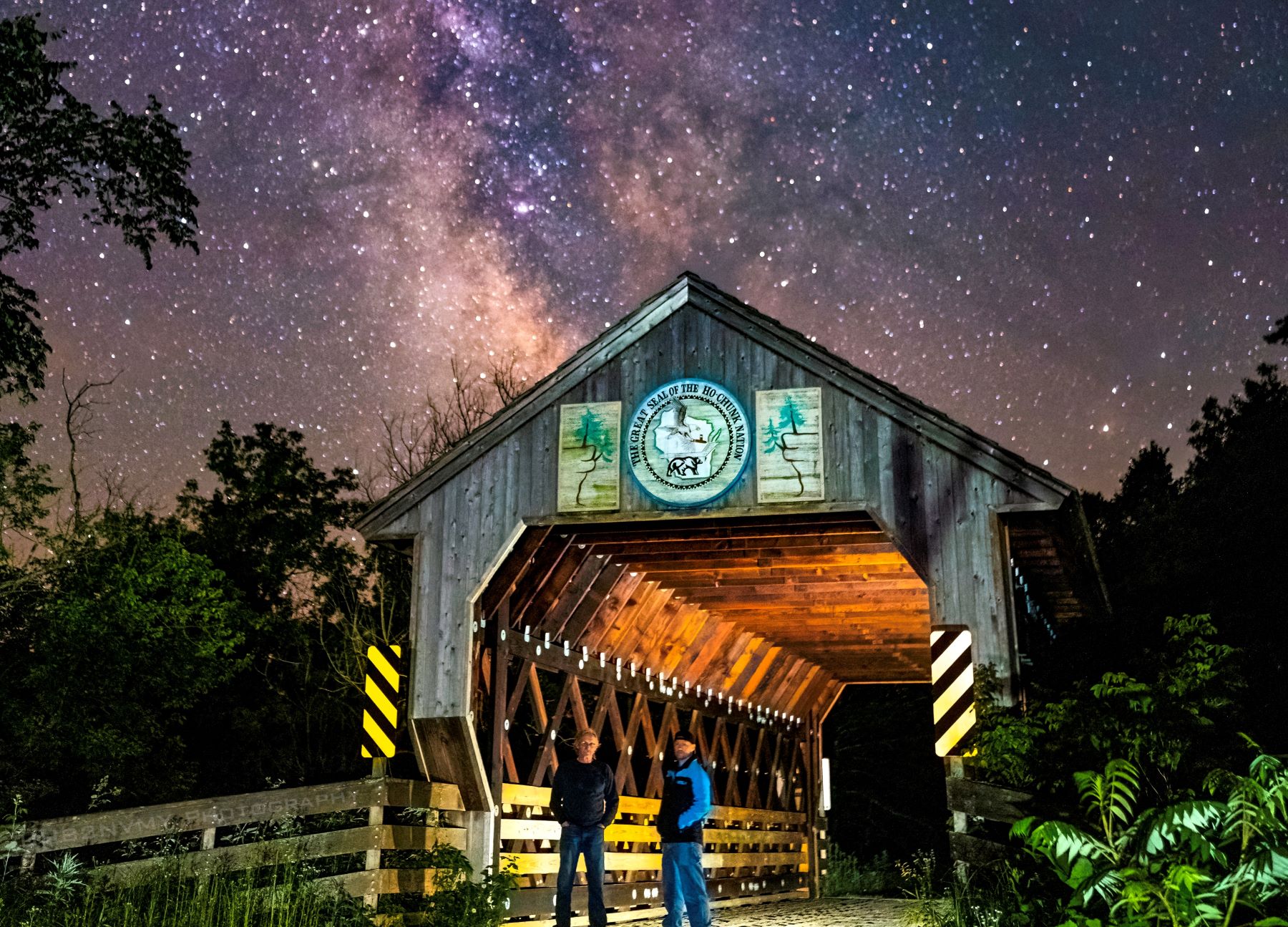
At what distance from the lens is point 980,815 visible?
8617 millimetres

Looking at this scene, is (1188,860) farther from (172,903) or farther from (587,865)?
(172,903)

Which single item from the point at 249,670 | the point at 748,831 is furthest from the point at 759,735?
the point at 249,670

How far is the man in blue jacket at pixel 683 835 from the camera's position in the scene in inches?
392

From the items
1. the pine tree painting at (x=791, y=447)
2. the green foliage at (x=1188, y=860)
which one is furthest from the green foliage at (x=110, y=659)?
the green foliage at (x=1188, y=860)

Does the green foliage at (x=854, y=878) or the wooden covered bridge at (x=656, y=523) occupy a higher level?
the wooden covered bridge at (x=656, y=523)

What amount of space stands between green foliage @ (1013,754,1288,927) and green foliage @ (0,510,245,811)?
19346mm

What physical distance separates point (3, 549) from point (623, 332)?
16090 mm

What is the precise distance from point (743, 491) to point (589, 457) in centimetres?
142

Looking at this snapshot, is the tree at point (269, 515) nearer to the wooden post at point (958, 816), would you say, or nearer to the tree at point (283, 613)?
the tree at point (283, 613)

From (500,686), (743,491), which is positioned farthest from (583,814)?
(743,491)

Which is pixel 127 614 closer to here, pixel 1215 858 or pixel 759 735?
pixel 759 735

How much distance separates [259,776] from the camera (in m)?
27.0

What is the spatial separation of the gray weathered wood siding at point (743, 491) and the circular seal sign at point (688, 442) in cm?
10

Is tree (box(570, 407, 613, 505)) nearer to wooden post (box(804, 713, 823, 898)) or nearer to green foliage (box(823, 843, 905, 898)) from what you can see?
green foliage (box(823, 843, 905, 898))
